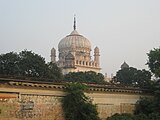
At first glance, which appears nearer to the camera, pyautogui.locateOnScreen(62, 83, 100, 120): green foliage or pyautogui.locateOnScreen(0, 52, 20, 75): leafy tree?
pyautogui.locateOnScreen(62, 83, 100, 120): green foliage

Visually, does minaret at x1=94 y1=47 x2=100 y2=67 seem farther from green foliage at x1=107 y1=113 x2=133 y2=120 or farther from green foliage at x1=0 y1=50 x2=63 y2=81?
green foliage at x1=107 y1=113 x2=133 y2=120

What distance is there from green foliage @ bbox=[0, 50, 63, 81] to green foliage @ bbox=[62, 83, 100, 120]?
598 inches

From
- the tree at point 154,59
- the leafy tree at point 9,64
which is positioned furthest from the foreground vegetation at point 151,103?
the leafy tree at point 9,64

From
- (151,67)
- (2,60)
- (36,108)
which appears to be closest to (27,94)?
(36,108)

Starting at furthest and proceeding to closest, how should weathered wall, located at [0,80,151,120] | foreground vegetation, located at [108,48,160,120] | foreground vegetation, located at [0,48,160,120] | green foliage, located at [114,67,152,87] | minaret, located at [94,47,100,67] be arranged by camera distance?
minaret, located at [94,47,100,67], green foliage, located at [114,67,152,87], foreground vegetation, located at [108,48,160,120], foreground vegetation, located at [0,48,160,120], weathered wall, located at [0,80,151,120]

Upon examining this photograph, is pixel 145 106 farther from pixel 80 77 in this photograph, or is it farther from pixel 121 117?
pixel 80 77

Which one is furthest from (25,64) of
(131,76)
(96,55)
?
(96,55)

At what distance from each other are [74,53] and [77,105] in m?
50.7

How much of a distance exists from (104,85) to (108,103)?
4.95 feet

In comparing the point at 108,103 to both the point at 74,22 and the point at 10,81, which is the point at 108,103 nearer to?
the point at 10,81

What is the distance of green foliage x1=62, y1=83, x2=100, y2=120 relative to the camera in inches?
1074

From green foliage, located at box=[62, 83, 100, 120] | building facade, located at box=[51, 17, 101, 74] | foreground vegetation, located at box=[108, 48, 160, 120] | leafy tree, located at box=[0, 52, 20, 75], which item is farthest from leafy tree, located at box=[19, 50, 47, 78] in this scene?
building facade, located at box=[51, 17, 101, 74]

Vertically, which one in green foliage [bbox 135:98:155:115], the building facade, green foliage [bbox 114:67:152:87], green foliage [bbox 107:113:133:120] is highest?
the building facade

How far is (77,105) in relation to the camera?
27250 mm
